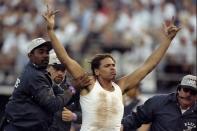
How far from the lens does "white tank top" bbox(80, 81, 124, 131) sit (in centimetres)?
801

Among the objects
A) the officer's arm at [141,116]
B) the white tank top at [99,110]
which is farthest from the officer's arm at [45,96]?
the officer's arm at [141,116]

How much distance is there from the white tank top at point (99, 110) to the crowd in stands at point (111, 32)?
8.49 meters

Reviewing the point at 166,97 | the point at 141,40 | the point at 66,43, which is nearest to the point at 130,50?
the point at 141,40

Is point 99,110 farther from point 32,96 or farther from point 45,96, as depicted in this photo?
point 32,96

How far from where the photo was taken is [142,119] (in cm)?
882

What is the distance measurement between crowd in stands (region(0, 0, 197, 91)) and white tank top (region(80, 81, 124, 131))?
8.49 m

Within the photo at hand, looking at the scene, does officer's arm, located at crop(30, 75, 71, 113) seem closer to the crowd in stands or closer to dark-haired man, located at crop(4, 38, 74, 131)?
dark-haired man, located at crop(4, 38, 74, 131)

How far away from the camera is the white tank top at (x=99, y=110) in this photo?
801 centimetres

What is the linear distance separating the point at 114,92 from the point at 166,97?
2.96ft

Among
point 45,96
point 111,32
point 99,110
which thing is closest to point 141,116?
point 99,110

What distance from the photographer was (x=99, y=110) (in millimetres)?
8031

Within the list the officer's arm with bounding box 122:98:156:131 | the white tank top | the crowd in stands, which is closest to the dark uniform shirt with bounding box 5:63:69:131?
the white tank top

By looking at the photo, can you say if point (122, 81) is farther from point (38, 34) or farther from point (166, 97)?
point (38, 34)

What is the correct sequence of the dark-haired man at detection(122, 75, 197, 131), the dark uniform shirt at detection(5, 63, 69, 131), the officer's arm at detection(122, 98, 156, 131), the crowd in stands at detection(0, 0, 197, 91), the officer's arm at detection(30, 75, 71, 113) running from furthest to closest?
the crowd in stands at detection(0, 0, 197, 91) < the officer's arm at detection(122, 98, 156, 131) < the dark-haired man at detection(122, 75, 197, 131) < the dark uniform shirt at detection(5, 63, 69, 131) < the officer's arm at detection(30, 75, 71, 113)
